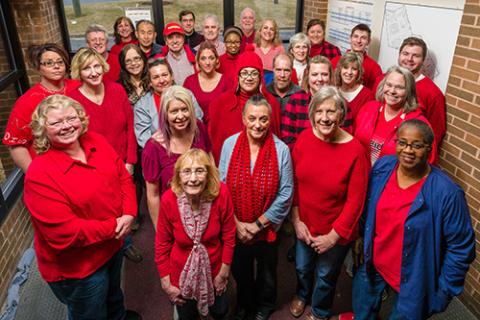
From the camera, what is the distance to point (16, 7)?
385 cm

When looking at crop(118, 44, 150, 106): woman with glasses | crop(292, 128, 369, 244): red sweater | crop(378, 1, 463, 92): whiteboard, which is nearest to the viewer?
crop(292, 128, 369, 244): red sweater

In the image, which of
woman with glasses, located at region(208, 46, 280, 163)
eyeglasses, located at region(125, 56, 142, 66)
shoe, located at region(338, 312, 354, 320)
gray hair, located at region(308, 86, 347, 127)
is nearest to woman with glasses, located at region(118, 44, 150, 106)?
eyeglasses, located at region(125, 56, 142, 66)

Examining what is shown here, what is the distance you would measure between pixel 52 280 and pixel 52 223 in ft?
1.24

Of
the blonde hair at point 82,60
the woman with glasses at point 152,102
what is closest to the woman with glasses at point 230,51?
the woman with glasses at point 152,102

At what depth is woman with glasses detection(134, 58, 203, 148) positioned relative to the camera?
2.75m

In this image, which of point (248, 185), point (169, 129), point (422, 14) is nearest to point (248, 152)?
point (248, 185)

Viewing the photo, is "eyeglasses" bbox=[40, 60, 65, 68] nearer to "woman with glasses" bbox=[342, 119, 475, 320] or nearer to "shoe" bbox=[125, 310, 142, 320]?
"shoe" bbox=[125, 310, 142, 320]

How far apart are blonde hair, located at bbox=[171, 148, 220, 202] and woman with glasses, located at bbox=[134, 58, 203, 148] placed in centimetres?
99

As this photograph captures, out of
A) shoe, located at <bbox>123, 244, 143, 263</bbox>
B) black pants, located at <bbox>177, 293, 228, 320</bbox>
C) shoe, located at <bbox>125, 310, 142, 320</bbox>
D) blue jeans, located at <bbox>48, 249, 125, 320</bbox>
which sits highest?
blue jeans, located at <bbox>48, 249, 125, 320</bbox>

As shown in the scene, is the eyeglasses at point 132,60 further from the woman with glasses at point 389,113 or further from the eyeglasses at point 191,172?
the woman with glasses at point 389,113

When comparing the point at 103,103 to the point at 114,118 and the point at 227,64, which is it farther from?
the point at 227,64

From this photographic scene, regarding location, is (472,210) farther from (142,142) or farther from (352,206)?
(142,142)

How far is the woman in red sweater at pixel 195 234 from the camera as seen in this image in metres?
1.82

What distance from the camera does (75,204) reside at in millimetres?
1780
